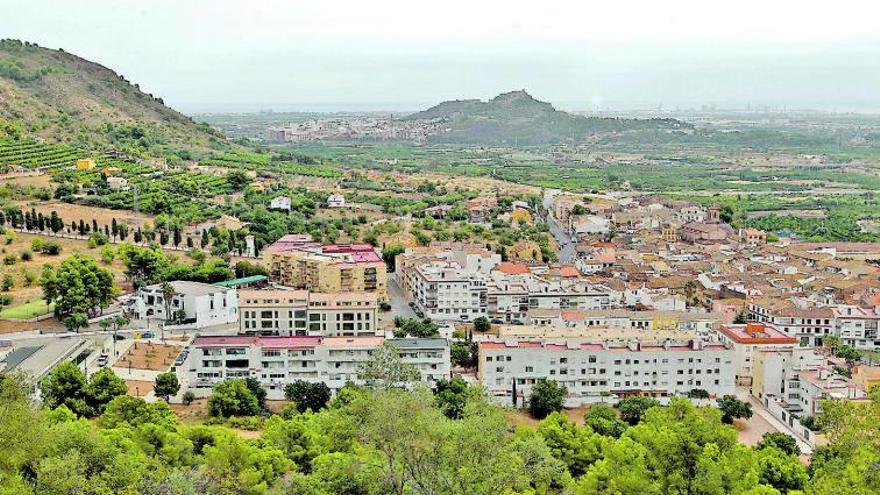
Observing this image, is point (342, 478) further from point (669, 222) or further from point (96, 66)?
point (96, 66)

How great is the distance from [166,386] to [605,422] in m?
9.30

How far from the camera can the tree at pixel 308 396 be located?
20344 millimetres

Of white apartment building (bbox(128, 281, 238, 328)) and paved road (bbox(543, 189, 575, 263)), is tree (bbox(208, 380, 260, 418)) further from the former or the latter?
paved road (bbox(543, 189, 575, 263))

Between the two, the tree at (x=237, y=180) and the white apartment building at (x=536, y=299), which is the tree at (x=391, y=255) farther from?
the tree at (x=237, y=180)

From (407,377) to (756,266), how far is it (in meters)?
23.1

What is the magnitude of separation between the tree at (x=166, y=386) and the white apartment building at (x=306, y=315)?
423 cm

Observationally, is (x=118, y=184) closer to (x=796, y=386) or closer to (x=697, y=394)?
(x=697, y=394)

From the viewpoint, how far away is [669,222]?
4528 cm

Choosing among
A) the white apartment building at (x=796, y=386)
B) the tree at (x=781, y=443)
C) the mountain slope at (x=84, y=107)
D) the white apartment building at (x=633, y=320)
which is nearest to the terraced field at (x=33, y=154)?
the mountain slope at (x=84, y=107)

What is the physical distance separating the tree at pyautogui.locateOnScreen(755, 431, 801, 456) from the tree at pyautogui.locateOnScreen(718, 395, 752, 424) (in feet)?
6.89

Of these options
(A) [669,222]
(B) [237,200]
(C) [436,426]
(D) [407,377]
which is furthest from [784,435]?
(B) [237,200]

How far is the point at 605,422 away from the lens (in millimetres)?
18797

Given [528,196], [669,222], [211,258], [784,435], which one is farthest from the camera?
[528,196]

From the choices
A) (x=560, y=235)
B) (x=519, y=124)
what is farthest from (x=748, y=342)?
(x=519, y=124)
